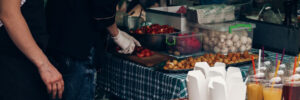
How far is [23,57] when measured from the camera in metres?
2.27

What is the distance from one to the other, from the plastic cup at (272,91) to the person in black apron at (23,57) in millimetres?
1087

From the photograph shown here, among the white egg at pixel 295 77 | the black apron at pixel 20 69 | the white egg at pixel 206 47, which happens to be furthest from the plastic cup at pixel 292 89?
the white egg at pixel 206 47

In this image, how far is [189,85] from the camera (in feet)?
5.71

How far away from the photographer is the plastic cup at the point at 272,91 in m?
1.80

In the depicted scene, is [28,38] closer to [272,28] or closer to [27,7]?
[27,7]

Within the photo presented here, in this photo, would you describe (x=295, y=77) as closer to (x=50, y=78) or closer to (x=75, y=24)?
(x=50, y=78)

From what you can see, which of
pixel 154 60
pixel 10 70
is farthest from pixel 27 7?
pixel 154 60

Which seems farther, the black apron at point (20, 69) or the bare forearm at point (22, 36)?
the black apron at point (20, 69)

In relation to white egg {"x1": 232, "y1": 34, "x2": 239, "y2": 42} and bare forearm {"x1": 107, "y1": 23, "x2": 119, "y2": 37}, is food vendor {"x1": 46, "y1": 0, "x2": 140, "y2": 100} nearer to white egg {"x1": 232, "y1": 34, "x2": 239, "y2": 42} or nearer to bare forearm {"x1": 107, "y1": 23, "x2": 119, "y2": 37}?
bare forearm {"x1": 107, "y1": 23, "x2": 119, "y2": 37}

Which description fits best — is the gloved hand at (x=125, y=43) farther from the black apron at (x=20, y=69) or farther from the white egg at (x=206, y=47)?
the black apron at (x=20, y=69)

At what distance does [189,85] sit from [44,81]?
86cm

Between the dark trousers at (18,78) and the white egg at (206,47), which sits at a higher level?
the dark trousers at (18,78)

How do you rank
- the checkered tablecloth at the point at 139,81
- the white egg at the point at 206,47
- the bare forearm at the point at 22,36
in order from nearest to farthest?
1. the bare forearm at the point at 22,36
2. the checkered tablecloth at the point at 139,81
3. the white egg at the point at 206,47

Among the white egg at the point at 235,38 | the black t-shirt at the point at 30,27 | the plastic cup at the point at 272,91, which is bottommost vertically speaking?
the white egg at the point at 235,38
